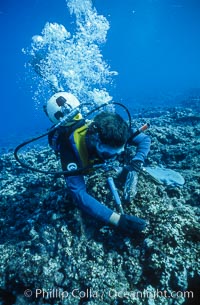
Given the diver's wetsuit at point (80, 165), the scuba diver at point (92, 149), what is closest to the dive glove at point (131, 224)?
the scuba diver at point (92, 149)

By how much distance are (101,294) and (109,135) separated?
5.66ft

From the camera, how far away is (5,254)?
3.38 metres

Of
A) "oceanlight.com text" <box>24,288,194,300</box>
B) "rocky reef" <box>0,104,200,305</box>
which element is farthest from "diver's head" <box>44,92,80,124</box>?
"oceanlight.com text" <box>24,288,194,300</box>

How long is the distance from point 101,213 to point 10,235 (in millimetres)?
1749

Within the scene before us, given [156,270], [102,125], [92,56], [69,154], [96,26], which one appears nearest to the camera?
[156,270]

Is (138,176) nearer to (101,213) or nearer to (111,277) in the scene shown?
(101,213)

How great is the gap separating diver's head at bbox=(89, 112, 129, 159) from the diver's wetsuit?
25cm

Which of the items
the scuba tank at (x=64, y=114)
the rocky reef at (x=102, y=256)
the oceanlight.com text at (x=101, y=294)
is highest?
the scuba tank at (x=64, y=114)

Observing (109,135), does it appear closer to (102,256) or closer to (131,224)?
(131,224)

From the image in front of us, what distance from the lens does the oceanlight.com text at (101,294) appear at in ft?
8.87

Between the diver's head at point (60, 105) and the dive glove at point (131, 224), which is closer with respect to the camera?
the dive glove at point (131, 224)

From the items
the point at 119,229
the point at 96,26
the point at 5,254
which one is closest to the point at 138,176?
the point at 119,229

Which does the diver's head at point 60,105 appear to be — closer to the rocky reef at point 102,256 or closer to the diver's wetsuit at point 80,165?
the diver's wetsuit at point 80,165

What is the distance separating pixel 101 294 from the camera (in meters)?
2.78
